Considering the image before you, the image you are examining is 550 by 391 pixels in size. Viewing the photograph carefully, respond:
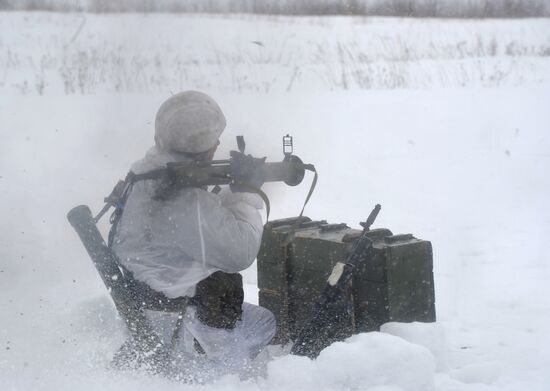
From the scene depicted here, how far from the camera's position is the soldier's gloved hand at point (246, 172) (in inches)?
118

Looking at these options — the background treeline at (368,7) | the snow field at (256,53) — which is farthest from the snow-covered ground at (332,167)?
the background treeline at (368,7)

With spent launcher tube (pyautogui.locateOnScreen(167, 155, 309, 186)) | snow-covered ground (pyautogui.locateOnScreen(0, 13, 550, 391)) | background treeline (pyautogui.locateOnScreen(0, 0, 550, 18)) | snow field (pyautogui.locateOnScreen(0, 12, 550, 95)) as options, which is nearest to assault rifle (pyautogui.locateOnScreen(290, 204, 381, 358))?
snow-covered ground (pyautogui.locateOnScreen(0, 13, 550, 391))

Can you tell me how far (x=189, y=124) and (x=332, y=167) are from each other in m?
5.35

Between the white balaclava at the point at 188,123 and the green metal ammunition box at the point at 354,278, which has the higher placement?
the white balaclava at the point at 188,123

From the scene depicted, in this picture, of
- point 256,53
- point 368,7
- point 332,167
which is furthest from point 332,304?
point 368,7

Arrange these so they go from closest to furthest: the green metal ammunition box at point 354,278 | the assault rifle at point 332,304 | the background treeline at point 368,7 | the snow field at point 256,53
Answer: the assault rifle at point 332,304
the green metal ammunition box at point 354,278
the snow field at point 256,53
the background treeline at point 368,7

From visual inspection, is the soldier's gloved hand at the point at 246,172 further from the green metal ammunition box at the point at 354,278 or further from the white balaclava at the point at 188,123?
the green metal ammunition box at the point at 354,278

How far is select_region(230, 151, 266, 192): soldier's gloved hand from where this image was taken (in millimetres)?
3000

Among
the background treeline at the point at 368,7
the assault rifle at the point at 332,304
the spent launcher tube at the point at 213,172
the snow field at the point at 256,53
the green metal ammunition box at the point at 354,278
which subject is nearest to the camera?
the spent launcher tube at the point at 213,172

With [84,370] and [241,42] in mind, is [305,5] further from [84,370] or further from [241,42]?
[84,370]

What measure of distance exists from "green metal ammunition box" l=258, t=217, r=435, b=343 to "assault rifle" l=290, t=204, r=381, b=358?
46 mm

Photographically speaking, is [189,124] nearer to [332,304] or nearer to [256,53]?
[332,304]

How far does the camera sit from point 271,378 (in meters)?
2.97

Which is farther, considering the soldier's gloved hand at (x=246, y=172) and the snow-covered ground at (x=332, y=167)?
the snow-covered ground at (x=332, y=167)
